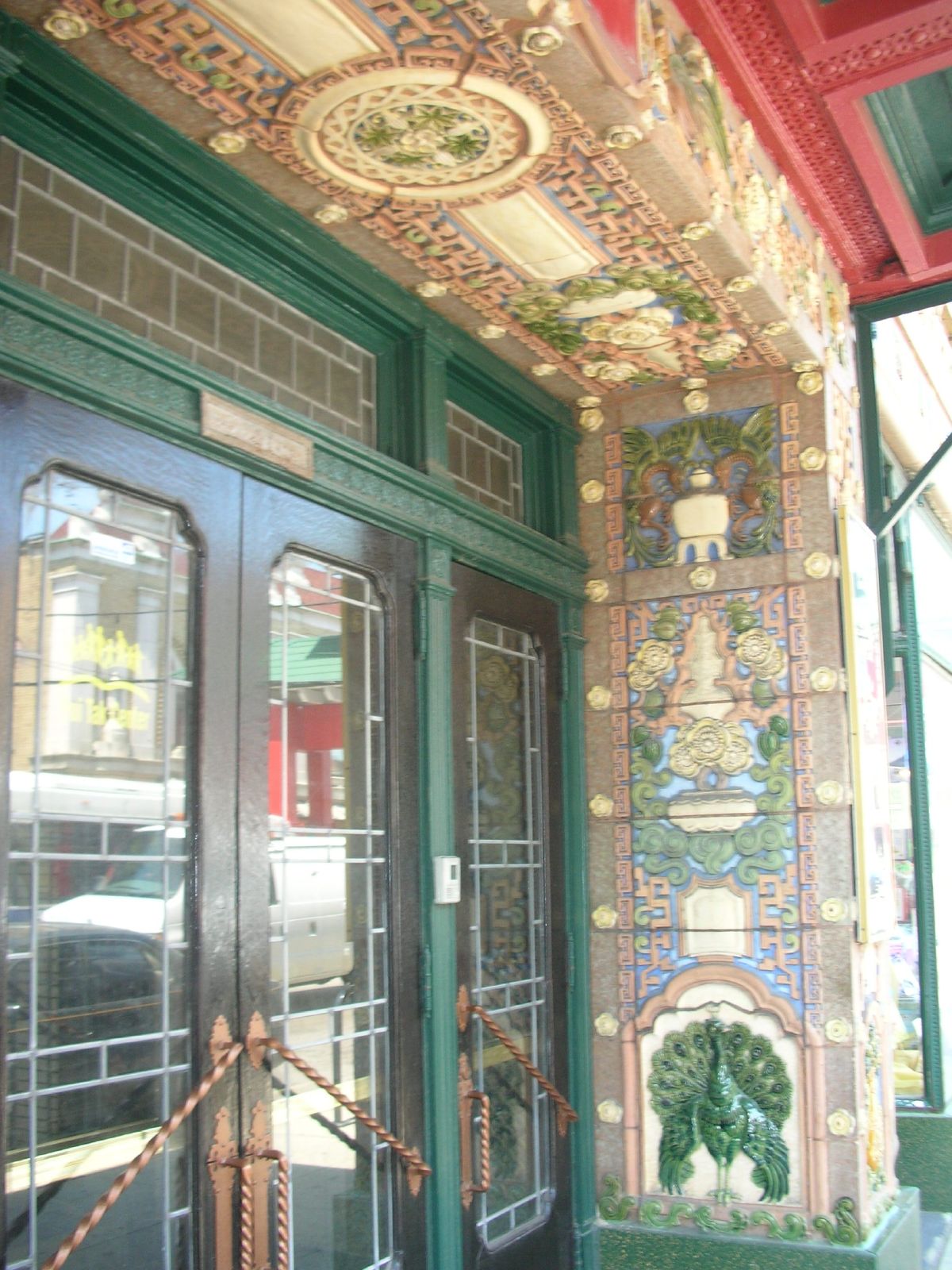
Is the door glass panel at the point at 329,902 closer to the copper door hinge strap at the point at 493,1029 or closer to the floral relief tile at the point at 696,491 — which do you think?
the copper door hinge strap at the point at 493,1029

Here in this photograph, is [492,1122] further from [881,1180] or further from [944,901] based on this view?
[944,901]

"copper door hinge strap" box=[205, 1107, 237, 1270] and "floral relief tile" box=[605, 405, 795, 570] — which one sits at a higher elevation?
"floral relief tile" box=[605, 405, 795, 570]

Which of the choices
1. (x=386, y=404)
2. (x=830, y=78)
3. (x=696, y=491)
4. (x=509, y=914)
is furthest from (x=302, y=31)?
(x=509, y=914)

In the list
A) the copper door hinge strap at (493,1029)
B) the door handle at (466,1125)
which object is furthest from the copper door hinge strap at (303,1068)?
the copper door hinge strap at (493,1029)

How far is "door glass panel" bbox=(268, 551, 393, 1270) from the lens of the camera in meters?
3.54

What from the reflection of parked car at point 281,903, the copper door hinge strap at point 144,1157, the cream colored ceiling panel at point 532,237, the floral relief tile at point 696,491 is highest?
the cream colored ceiling panel at point 532,237

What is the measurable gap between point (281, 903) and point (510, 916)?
1307mm

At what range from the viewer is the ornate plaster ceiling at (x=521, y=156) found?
2.99m

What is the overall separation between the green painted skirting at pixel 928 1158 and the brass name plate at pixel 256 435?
416cm

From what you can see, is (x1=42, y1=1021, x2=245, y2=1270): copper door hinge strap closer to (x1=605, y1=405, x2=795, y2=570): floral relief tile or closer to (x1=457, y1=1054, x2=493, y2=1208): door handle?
(x1=457, y1=1054, x2=493, y2=1208): door handle

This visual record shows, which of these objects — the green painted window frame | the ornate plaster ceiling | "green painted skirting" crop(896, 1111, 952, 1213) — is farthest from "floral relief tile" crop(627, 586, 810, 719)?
"green painted skirting" crop(896, 1111, 952, 1213)

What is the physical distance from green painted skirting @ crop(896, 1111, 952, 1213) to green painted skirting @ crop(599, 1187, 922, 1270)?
105 cm

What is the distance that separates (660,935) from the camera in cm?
493

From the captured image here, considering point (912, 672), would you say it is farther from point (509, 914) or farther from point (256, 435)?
point (256, 435)
